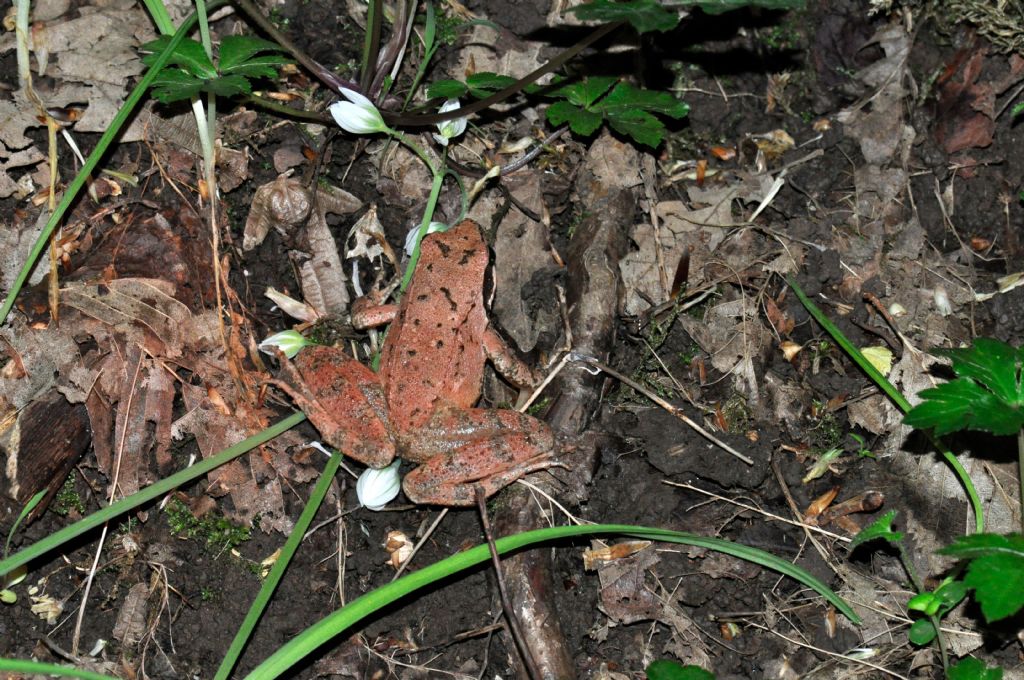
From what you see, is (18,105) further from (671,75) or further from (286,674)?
(671,75)

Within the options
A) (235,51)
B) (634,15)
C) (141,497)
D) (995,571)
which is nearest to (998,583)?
(995,571)

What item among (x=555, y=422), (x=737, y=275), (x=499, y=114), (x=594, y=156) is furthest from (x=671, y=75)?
(x=555, y=422)

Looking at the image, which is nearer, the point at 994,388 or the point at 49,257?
the point at 994,388

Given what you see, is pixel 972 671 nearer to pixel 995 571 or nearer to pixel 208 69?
pixel 995 571

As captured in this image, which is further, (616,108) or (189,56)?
(616,108)

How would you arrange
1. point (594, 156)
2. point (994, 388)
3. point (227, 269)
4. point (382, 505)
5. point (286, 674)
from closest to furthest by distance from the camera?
point (994, 388) < point (286, 674) < point (382, 505) < point (227, 269) < point (594, 156)

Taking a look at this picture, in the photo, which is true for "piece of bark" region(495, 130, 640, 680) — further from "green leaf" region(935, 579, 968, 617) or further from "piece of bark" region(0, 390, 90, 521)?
"piece of bark" region(0, 390, 90, 521)
